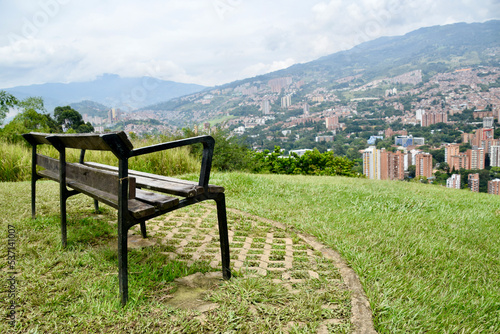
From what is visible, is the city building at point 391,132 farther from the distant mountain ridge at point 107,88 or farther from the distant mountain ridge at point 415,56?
the distant mountain ridge at point 107,88

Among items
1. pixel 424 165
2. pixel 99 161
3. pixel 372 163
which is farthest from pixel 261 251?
pixel 424 165

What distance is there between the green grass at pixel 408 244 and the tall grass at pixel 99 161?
3115 mm

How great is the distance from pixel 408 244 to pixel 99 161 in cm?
720

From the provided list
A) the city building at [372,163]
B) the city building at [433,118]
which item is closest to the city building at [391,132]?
the city building at [433,118]

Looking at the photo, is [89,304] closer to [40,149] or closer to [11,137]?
[40,149]

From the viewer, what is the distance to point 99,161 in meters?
7.78

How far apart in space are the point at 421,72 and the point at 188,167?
77028 millimetres

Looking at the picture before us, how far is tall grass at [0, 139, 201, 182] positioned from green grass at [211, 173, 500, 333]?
10.2 feet

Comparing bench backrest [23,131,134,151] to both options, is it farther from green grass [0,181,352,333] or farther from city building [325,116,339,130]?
city building [325,116,339,130]

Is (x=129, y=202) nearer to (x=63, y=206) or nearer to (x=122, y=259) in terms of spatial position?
(x=122, y=259)

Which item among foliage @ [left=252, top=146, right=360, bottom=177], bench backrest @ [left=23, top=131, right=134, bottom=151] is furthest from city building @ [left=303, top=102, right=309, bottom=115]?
bench backrest @ [left=23, top=131, right=134, bottom=151]

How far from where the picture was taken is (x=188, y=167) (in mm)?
8375

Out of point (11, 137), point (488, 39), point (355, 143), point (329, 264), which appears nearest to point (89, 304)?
point (329, 264)

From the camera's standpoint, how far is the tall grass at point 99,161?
7112 mm
